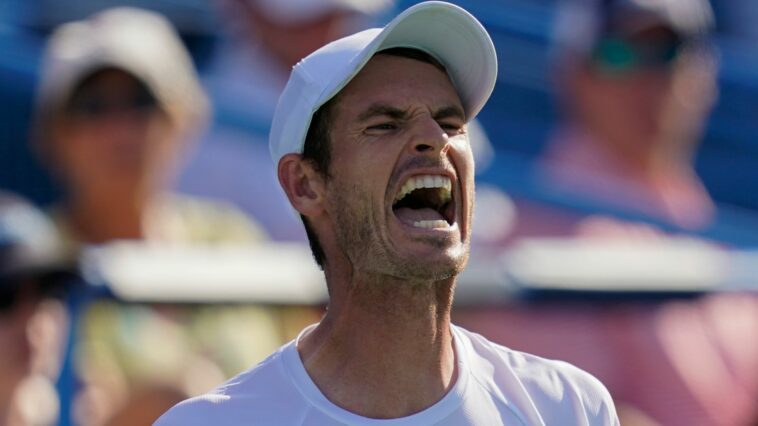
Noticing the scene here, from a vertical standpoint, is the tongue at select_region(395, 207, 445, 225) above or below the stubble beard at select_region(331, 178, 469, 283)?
above

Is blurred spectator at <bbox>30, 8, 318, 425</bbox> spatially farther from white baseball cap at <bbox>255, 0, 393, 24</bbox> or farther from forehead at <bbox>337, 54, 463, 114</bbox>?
forehead at <bbox>337, 54, 463, 114</bbox>

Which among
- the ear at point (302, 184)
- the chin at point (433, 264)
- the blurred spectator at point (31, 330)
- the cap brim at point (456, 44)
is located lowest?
the blurred spectator at point (31, 330)

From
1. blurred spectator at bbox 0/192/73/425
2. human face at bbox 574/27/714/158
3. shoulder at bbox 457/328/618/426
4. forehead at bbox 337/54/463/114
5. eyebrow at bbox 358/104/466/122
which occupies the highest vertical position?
human face at bbox 574/27/714/158

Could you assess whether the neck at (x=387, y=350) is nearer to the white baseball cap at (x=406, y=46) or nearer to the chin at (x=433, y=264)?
the chin at (x=433, y=264)

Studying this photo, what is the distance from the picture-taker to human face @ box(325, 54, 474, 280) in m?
1.96

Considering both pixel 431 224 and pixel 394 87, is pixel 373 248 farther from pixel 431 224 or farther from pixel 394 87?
pixel 394 87

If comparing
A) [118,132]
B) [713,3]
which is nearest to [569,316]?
[118,132]

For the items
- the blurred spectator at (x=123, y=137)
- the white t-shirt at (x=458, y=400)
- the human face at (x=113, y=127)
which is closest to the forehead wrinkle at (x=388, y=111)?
the white t-shirt at (x=458, y=400)

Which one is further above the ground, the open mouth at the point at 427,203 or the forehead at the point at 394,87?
the forehead at the point at 394,87

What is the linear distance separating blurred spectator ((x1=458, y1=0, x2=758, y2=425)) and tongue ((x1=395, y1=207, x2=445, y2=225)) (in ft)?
6.08

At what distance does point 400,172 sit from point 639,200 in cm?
370

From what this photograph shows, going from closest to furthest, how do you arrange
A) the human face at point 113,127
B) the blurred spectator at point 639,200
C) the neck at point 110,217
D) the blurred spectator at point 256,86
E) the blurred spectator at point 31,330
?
the blurred spectator at point 31,330 < the blurred spectator at point 639,200 < the neck at point 110,217 < the human face at point 113,127 < the blurred spectator at point 256,86

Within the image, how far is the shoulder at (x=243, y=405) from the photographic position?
1938 mm

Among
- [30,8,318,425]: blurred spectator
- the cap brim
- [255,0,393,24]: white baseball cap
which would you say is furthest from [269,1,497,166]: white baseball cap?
[255,0,393,24]: white baseball cap
